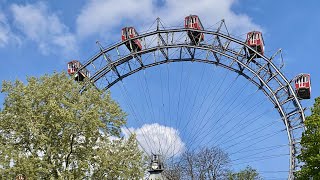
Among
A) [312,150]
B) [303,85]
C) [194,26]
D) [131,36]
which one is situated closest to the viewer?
[312,150]

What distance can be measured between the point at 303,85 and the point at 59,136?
2335 cm

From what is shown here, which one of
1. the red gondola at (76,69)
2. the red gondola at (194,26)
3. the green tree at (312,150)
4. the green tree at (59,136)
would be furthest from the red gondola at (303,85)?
the green tree at (59,136)

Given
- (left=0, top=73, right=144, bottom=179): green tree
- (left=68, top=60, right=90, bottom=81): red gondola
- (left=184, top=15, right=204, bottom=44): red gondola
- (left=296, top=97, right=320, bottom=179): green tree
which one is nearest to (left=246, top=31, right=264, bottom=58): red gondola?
(left=184, top=15, right=204, bottom=44): red gondola

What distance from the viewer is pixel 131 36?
40062mm

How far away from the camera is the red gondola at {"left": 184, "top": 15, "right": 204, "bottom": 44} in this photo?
39.3 m

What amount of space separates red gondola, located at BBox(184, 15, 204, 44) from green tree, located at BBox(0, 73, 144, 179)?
16557 millimetres

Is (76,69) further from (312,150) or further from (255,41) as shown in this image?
(312,150)

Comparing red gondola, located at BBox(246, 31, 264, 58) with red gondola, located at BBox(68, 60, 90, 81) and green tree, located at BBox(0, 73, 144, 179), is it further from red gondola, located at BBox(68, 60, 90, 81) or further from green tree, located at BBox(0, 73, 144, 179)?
green tree, located at BBox(0, 73, 144, 179)

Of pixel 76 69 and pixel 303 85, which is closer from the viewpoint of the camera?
pixel 303 85

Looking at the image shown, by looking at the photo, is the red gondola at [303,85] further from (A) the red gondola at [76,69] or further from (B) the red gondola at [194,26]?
(A) the red gondola at [76,69]

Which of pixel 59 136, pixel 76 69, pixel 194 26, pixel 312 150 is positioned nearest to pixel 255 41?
pixel 194 26

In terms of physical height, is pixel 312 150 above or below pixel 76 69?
below

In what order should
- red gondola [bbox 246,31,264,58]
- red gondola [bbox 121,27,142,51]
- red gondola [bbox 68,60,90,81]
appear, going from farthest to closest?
red gondola [bbox 68,60,90,81], red gondola [bbox 121,27,142,51], red gondola [bbox 246,31,264,58]

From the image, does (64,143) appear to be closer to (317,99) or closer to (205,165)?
(317,99)
